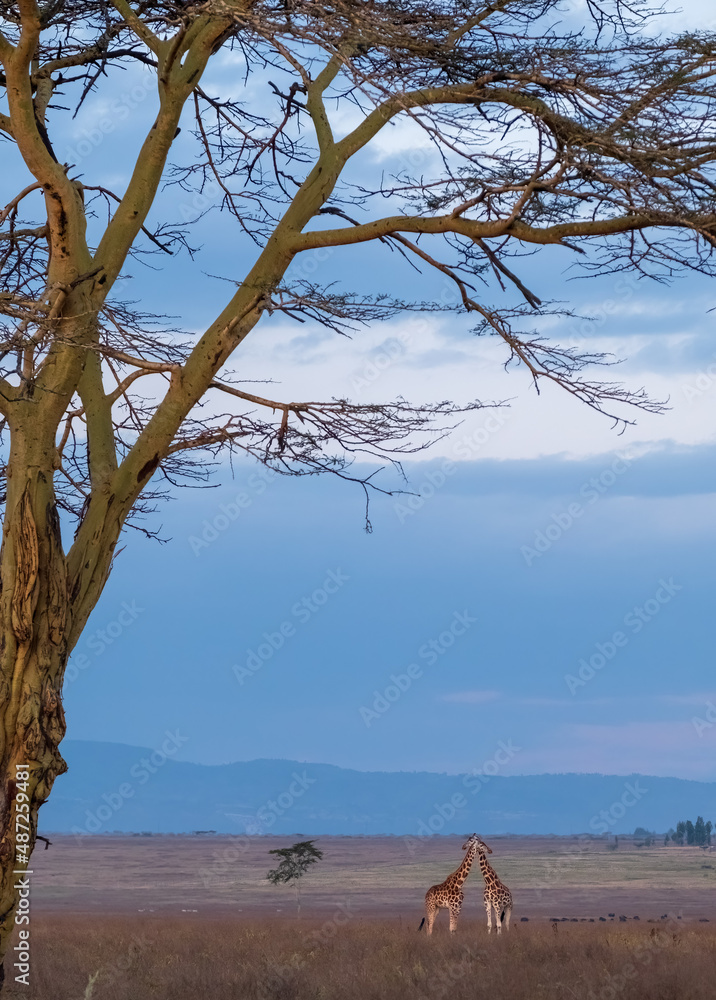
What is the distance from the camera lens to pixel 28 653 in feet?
24.4

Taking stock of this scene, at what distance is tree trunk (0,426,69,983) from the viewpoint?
718cm

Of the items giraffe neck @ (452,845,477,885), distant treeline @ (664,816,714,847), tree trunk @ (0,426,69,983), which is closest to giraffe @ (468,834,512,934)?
giraffe neck @ (452,845,477,885)

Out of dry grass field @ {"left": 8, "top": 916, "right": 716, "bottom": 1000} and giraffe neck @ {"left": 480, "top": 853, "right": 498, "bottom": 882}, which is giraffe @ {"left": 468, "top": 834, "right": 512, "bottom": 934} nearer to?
giraffe neck @ {"left": 480, "top": 853, "right": 498, "bottom": 882}

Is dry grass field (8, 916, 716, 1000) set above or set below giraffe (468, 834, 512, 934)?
below

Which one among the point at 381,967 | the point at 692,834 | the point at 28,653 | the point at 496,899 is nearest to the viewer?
the point at 28,653

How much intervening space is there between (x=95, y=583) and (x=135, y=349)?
171cm

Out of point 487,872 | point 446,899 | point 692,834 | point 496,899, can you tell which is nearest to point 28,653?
point 446,899

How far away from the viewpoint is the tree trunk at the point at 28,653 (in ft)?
23.6

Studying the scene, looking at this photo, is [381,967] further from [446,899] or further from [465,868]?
[465,868]

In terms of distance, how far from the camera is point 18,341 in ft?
23.6

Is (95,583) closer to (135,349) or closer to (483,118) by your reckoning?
(135,349)

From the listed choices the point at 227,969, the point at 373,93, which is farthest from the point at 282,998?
the point at 373,93

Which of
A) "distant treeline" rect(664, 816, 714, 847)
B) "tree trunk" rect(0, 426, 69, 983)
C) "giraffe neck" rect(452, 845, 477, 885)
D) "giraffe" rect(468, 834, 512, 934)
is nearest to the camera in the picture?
"tree trunk" rect(0, 426, 69, 983)

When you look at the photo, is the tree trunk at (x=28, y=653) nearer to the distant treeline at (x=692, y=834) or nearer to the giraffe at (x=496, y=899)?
the giraffe at (x=496, y=899)
